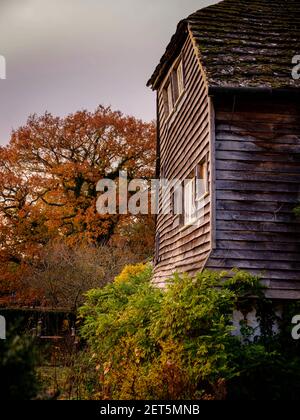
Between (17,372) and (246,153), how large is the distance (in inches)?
280

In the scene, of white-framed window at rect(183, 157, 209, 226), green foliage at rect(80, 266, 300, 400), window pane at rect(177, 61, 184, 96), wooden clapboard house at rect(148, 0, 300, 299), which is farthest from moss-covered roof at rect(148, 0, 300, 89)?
green foliage at rect(80, 266, 300, 400)

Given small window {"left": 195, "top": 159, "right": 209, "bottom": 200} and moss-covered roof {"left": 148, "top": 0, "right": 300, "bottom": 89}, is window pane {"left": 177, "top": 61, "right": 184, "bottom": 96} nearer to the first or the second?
moss-covered roof {"left": 148, "top": 0, "right": 300, "bottom": 89}

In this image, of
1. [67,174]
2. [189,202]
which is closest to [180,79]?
[189,202]

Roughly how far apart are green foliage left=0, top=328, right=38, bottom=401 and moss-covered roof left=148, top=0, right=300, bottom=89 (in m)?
6.96

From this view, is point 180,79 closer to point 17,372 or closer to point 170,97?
point 170,97

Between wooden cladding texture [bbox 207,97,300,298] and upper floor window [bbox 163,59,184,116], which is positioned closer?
wooden cladding texture [bbox 207,97,300,298]

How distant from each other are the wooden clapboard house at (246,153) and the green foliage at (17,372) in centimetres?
558

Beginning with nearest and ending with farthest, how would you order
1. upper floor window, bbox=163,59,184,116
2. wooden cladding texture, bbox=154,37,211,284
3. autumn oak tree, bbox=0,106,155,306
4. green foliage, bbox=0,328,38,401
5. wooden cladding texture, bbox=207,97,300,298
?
green foliage, bbox=0,328,38,401, wooden cladding texture, bbox=207,97,300,298, wooden cladding texture, bbox=154,37,211,284, upper floor window, bbox=163,59,184,116, autumn oak tree, bbox=0,106,155,306

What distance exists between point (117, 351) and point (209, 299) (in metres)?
2.50

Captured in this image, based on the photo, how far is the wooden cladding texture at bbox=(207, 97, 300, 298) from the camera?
932cm

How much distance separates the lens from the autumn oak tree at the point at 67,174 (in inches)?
1124

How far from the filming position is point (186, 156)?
12.1 metres

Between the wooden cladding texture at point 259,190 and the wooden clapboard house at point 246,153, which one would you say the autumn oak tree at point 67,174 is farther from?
the wooden cladding texture at point 259,190
